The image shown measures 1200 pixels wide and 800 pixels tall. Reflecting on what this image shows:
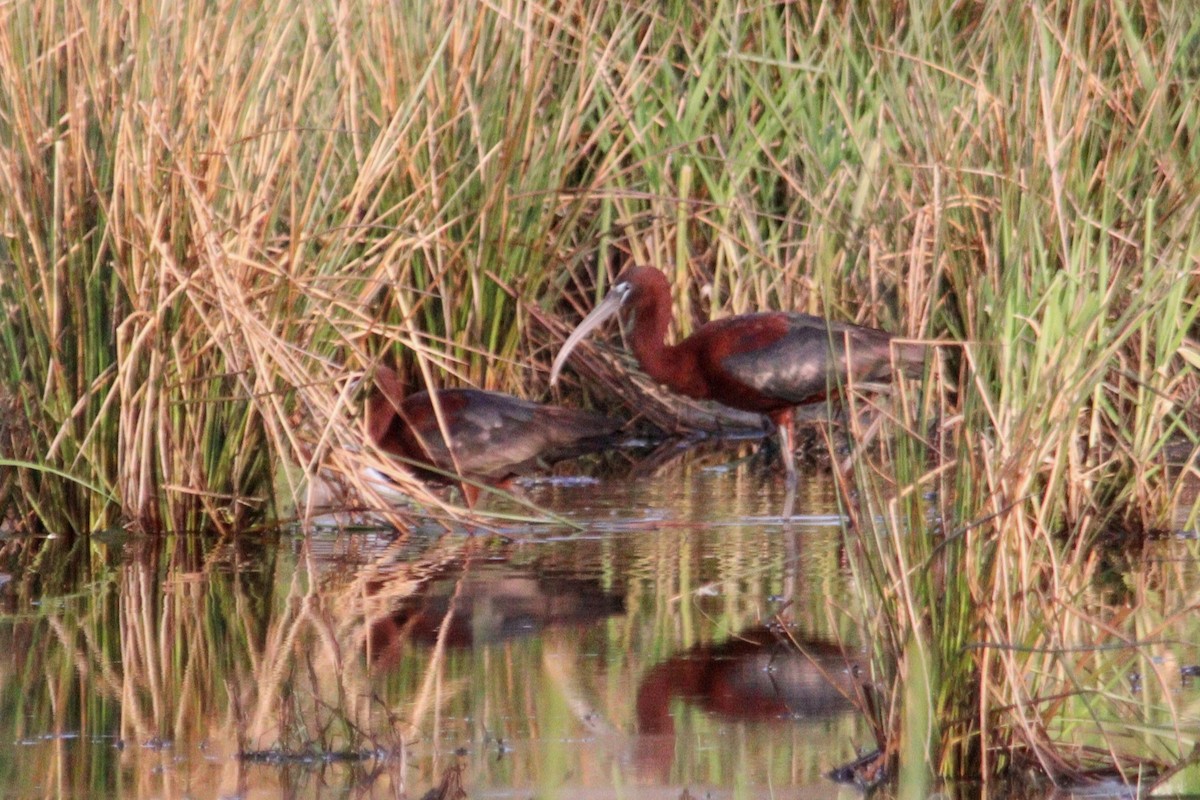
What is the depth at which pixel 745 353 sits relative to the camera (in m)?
8.40

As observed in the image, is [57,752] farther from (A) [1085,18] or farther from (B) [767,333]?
(A) [1085,18]

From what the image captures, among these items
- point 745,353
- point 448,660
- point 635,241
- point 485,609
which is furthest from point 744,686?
point 635,241

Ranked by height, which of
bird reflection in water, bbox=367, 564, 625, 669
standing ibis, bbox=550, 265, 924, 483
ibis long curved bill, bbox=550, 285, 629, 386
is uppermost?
ibis long curved bill, bbox=550, 285, 629, 386

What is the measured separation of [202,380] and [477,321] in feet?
8.95

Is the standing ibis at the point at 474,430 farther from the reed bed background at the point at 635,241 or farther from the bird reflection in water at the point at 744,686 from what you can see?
the bird reflection in water at the point at 744,686

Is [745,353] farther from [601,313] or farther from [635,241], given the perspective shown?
[635,241]

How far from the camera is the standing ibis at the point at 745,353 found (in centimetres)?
828

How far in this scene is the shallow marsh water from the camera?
393 cm

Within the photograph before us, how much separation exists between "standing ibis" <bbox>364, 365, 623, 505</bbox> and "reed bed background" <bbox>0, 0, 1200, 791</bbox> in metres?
0.27

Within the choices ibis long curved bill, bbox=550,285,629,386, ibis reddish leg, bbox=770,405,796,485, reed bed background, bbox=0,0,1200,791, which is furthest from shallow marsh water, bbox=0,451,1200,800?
ibis long curved bill, bbox=550,285,629,386

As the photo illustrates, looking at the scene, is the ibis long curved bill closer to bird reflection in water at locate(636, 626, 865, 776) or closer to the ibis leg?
the ibis leg

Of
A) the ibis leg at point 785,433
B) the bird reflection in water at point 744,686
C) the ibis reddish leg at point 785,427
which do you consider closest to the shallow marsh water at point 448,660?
the bird reflection in water at point 744,686

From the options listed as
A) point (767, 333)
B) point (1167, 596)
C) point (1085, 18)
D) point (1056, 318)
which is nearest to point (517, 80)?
point (767, 333)

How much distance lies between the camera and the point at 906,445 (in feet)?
12.7
